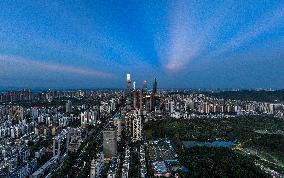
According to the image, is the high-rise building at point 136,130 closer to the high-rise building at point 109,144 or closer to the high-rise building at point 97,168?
the high-rise building at point 109,144

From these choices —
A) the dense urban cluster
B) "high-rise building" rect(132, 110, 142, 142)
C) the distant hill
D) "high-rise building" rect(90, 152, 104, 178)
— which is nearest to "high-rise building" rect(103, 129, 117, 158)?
the dense urban cluster

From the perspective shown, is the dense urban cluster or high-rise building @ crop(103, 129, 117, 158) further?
high-rise building @ crop(103, 129, 117, 158)

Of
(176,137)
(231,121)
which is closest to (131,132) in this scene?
(176,137)

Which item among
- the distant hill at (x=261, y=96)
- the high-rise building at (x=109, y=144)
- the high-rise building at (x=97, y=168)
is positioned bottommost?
the high-rise building at (x=97, y=168)

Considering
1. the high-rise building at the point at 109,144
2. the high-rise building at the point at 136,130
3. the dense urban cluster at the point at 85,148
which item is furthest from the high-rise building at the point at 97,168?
the high-rise building at the point at 136,130

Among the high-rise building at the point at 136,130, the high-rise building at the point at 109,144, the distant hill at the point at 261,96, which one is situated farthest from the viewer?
the distant hill at the point at 261,96

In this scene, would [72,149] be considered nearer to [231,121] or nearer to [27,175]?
[27,175]

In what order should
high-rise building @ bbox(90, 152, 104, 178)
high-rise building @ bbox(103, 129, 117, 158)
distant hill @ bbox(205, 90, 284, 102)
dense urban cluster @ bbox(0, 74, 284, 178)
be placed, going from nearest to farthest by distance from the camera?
high-rise building @ bbox(90, 152, 104, 178), dense urban cluster @ bbox(0, 74, 284, 178), high-rise building @ bbox(103, 129, 117, 158), distant hill @ bbox(205, 90, 284, 102)

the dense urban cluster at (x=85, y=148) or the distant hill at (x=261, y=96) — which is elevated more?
the distant hill at (x=261, y=96)

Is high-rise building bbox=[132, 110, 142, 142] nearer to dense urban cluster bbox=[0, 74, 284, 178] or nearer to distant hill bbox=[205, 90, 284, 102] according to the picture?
dense urban cluster bbox=[0, 74, 284, 178]
